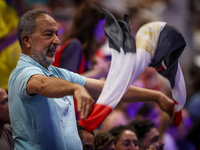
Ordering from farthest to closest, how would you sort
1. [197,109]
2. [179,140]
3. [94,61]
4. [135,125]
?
[197,109] < [179,140] < [94,61] < [135,125]

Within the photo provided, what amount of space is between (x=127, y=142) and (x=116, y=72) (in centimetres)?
92

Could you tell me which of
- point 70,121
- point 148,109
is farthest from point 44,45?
point 148,109

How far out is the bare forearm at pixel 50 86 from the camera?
1.43m

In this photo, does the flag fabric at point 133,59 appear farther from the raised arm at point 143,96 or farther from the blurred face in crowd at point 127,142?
the blurred face in crowd at point 127,142

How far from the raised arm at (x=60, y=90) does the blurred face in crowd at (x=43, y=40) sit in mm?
221

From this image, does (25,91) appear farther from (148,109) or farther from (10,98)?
(148,109)

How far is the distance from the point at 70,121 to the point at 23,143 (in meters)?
0.26

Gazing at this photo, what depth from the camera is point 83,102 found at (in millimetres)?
1360

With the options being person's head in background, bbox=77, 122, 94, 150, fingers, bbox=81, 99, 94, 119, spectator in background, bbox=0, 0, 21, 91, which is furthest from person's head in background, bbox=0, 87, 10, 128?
fingers, bbox=81, 99, 94, 119

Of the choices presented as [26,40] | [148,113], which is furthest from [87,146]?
[148,113]

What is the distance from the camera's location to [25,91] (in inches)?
61.1

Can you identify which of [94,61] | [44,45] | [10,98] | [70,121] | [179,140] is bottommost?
[179,140]

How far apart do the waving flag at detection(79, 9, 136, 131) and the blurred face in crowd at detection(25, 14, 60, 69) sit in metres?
0.29

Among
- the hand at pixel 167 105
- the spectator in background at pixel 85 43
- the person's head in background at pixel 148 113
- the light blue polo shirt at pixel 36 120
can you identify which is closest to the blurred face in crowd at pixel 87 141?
the light blue polo shirt at pixel 36 120
